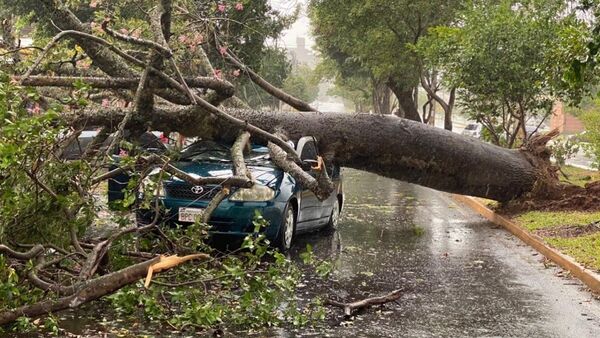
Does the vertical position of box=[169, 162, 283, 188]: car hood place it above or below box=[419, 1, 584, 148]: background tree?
below

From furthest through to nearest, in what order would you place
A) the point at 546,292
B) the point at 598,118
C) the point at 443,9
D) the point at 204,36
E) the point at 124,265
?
1. the point at 443,9
2. the point at 598,118
3. the point at 204,36
4. the point at 546,292
5. the point at 124,265

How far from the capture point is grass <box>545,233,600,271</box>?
9.27 metres

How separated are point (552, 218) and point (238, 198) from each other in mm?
5982

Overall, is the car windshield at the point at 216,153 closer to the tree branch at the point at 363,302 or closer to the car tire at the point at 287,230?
the car tire at the point at 287,230

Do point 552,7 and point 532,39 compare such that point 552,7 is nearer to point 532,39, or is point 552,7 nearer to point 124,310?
point 532,39

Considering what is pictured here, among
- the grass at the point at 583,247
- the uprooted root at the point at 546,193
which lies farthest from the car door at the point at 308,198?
the uprooted root at the point at 546,193

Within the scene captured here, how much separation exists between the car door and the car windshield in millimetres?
524

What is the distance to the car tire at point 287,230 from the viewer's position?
32.7 ft

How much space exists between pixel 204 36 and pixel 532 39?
6.93 metres

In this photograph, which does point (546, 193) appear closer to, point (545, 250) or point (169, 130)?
point (545, 250)

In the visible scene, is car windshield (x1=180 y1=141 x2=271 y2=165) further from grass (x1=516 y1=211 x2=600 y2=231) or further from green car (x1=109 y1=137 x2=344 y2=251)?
grass (x1=516 y1=211 x2=600 y2=231)

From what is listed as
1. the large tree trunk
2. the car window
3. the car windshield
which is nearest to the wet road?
the large tree trunk

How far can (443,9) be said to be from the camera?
2809 cm

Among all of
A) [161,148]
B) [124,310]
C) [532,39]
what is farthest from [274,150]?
[532,39]
